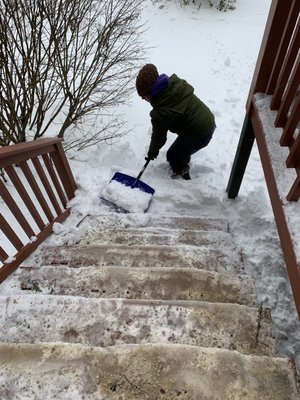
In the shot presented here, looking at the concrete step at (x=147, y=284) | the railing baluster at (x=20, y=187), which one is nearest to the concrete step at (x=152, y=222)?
the railing baluster at (x=20, y=187)

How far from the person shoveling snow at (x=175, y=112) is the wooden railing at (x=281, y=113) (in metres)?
0.85

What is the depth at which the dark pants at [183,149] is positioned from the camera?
4.08m

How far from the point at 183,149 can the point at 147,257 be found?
6.40ft

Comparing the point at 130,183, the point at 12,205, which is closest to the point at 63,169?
the point at 130,183

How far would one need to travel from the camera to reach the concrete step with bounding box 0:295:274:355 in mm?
1734

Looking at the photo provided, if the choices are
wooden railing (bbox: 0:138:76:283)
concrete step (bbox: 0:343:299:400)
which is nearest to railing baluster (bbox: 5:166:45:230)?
wooden railing (bbox: 0:138:76:283)

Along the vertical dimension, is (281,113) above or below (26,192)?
above

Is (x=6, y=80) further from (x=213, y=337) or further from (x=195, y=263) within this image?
(x=213, y=337)

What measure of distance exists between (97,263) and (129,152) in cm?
268

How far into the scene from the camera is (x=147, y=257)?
8.64 feet

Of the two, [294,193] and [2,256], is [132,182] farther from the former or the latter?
[294,193]

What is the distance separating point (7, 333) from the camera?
1826 millimetres

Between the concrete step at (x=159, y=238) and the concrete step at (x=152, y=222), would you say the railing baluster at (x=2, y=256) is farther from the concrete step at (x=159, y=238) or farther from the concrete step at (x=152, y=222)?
the concrete step at (x=152, y=222)

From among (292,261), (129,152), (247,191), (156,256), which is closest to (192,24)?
(129,152)
